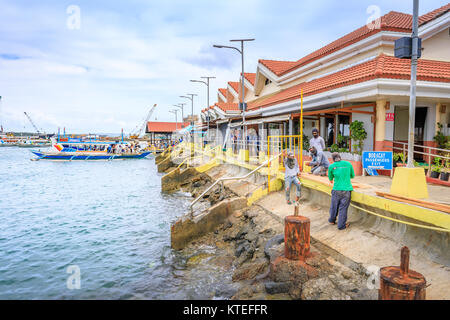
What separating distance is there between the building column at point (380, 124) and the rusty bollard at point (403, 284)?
27.0 feet

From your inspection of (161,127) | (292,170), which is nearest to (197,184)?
(292,170)

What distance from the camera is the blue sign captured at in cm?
1074

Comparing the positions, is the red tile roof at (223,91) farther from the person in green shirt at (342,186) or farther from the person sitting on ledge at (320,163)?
the person in green shirt at (342,186)

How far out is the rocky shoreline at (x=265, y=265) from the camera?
5.68 metres

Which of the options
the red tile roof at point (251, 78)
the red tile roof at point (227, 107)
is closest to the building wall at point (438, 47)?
the red tile roof at point (251, 78)

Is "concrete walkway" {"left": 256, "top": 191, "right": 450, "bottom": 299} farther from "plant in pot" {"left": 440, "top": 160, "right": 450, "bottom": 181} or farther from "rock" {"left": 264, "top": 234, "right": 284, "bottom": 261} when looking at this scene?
"plant in pot" {"left": 440, "top": 160, "right": 450, "bottom": 181}

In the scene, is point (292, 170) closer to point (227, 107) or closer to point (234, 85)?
point (227, 107)

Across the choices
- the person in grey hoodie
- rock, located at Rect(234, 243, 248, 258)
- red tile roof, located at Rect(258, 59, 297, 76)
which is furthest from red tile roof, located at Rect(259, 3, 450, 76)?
rock, located at Rect(234, 243, 248, 258)

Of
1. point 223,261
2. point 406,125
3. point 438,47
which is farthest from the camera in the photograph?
point 438,47

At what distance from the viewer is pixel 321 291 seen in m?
5.62

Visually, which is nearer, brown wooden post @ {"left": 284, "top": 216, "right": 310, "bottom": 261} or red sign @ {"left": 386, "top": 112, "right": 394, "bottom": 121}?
brown wooden post @ {"left": 284, "top": 216, "right": 310, "bottom": 261}

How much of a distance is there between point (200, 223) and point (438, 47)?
41.3ft

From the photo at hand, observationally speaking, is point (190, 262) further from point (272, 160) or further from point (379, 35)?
point (379, 35)

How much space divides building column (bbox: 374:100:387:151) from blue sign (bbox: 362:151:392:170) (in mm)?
758
